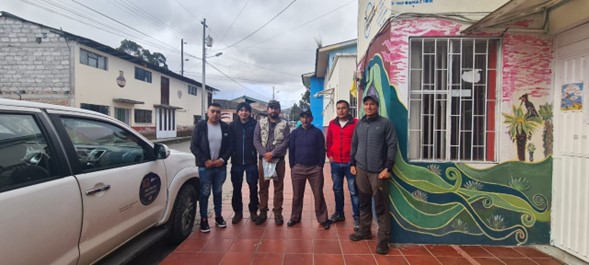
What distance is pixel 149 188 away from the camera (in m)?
3.37

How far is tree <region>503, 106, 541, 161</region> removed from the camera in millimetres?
3660

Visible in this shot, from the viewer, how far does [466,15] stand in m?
3.69

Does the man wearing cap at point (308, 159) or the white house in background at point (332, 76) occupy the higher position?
the white house in background at point (332, 76)

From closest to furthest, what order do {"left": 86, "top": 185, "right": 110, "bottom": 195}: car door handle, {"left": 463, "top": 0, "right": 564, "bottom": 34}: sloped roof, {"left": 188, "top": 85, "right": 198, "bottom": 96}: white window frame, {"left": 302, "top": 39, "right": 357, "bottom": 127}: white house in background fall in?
{"left": 86, "top": 185, "right": 110, "bottom": 195}: car door handle
{"left": 463, "top": 0, "right": 564, "bottom": 34}: sloped roof
{"left": 302, "top": 39, "right": 357, "bottom": 127}: white house in background
{"left": 188, "top": 85, "right": 198, "bottom": 96}: white window frame

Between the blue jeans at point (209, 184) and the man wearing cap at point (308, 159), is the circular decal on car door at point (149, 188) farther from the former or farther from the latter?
the man wearing cap at point (308, 159)

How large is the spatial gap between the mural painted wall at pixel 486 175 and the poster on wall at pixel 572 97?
0.62 ft

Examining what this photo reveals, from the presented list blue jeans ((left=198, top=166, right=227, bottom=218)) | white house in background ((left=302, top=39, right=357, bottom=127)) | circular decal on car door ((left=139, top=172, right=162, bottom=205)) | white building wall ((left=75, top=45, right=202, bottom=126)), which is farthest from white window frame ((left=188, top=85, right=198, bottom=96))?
circular decal on car door ((left=139, top=172, right=162, bottom=205))

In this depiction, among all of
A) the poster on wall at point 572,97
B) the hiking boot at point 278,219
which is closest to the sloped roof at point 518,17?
the poster on wall at point 572,97

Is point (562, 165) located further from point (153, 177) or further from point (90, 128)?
point (90, 128)

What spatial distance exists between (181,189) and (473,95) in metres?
3.81

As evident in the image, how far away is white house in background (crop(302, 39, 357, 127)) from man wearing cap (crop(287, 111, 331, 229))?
5.07 m

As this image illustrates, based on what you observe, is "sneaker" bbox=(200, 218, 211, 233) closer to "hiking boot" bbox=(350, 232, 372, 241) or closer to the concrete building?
"hiking boot" bbox=(350, 232, 372, 241)

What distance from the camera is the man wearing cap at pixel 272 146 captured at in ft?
14.8

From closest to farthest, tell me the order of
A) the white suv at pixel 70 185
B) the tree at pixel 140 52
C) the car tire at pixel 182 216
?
the white suv at pixel 70 185 < the car tire at pixel 182 216 < the tree at pixel 140 52
